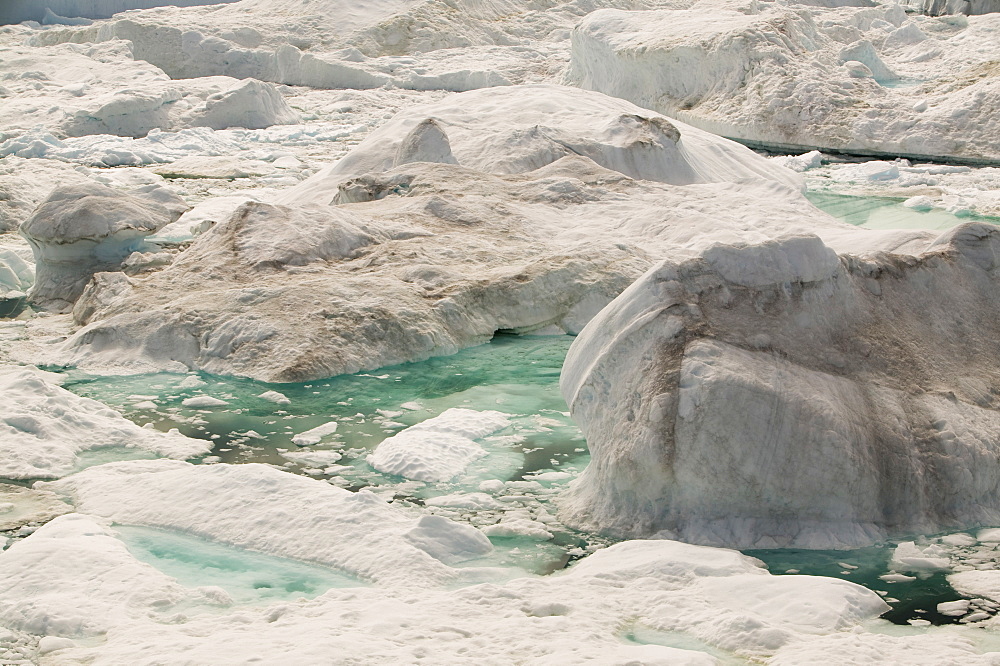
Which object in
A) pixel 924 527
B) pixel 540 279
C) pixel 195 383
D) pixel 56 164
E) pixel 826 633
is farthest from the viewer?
pixel 56 164

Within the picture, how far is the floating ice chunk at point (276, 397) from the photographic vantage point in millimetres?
4805

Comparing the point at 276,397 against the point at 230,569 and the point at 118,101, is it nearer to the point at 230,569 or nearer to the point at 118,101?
the point at 230,569

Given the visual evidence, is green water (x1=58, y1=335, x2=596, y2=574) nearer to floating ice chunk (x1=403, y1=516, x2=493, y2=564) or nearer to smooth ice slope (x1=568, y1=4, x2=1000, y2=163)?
floating ice chunk (x1=403, y1=516, x2=493, y2=564)

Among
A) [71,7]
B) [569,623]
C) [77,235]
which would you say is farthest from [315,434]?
[71,7]

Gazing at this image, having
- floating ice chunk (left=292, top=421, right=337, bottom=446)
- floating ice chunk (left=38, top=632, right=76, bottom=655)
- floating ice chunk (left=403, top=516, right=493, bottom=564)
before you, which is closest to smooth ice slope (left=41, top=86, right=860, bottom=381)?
floating ice chunk (left=292, top=421, right=337, bottom=446)

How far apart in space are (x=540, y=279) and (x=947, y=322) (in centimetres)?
Result: 241

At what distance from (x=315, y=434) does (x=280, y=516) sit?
3.15ft

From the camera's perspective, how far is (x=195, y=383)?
16.5 feet

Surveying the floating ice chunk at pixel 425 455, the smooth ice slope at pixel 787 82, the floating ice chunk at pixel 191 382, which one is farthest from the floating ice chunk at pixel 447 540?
the smooth ice slope at pixel 787 82

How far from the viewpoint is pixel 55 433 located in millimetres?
4207

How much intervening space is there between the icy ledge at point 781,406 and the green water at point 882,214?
503 centimetres

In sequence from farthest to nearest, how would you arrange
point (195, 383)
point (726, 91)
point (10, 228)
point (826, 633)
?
point (726, 91), point (10, 228), point (195, 383), point (826, 633)

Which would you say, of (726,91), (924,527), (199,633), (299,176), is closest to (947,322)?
(924,527)

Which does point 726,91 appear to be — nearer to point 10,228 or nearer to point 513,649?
point 10,228
